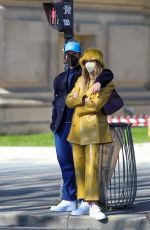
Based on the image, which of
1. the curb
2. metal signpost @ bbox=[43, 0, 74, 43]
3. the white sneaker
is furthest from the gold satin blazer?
metal signpost @ bbox=[43, 0, 74, 43]

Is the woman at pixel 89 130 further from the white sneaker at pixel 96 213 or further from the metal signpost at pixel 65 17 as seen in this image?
the metal signpost at pixel 65 17

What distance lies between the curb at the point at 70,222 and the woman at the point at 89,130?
116 millimetres

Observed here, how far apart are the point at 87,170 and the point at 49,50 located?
790 inches

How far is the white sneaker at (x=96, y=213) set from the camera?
11.0 meters

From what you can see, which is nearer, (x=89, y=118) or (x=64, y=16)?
(x=89, y=118)

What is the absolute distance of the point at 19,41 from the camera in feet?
98.7

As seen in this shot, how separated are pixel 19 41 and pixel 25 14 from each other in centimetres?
97

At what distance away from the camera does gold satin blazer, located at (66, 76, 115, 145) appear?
1103cm

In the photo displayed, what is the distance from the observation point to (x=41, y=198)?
1352 cm

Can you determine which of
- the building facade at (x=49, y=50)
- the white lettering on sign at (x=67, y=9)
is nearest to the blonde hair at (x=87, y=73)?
the white lettering on sign at (x=67, y=9)

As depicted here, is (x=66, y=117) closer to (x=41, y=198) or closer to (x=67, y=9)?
(x=67, y=9)

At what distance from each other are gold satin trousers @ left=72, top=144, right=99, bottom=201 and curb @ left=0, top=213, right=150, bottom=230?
29 cm

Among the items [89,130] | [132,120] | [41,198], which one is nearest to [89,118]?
[89,130]

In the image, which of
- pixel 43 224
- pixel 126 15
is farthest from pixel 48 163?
pixel 126 15
